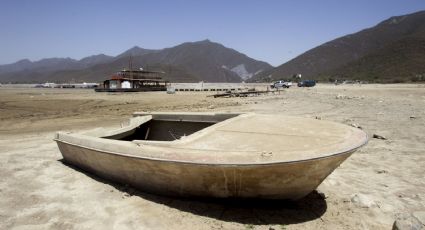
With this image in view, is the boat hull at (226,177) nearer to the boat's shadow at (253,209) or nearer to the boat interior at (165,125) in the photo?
the boat's shadow at (253,209)

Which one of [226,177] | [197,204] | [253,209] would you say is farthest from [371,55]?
[226,177]

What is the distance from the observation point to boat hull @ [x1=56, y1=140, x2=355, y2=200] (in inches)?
146

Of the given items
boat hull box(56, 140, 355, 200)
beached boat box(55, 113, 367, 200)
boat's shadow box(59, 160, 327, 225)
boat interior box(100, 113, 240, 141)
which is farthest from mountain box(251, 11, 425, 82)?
boat hull box(56, 140, 355, 200)

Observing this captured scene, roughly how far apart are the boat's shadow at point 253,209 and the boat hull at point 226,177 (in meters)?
0.11

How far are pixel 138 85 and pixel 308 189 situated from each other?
52266 millimetres

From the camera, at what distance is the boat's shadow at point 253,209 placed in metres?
4.01

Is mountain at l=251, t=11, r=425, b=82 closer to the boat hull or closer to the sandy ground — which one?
the sandy ground

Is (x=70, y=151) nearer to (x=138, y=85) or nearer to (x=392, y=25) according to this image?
(x=138, y=85)

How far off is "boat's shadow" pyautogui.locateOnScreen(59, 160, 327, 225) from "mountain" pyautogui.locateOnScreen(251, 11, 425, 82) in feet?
284

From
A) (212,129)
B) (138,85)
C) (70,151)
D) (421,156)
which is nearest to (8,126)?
(70,151)

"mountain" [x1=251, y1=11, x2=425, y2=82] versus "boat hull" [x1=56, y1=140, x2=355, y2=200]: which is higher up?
"mountain" [x1=251, y1=11, x2=425, y2=82]

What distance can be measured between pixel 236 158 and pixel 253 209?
0.87 meters

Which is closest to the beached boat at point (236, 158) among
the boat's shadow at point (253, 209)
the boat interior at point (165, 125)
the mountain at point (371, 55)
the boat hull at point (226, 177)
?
the boat hull at point (226, 177)

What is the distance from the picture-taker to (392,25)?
168625 millimetres
